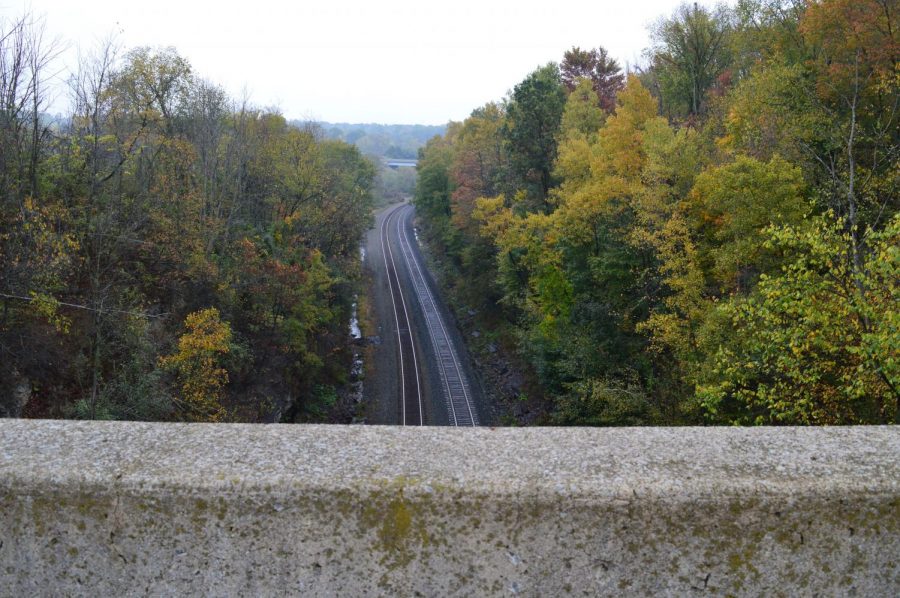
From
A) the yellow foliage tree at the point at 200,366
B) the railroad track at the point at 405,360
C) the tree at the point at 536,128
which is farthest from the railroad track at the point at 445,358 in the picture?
the yellow foliage tree at the point at 200,366

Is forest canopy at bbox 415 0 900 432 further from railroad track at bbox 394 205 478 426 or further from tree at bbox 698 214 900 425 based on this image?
railroad track at bbox 394 205 478 426

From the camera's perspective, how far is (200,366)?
1925 centimetres

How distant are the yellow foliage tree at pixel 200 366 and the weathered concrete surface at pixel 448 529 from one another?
1607 centimetres

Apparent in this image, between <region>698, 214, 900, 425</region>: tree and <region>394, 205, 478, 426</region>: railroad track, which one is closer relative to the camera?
<region>698, 214, 900, 425</region>: tree

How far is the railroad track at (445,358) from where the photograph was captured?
29.7m

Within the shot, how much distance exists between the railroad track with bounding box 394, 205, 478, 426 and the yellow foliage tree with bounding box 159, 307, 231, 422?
37.2 ft

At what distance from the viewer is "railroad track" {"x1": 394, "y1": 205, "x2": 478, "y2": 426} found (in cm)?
2966

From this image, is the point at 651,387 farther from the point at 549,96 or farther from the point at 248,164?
the point at 248,164

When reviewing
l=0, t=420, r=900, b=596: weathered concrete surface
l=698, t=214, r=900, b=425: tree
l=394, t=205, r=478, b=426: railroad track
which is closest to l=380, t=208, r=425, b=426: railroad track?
l=394, t=205, r=478, b=426: railroad track

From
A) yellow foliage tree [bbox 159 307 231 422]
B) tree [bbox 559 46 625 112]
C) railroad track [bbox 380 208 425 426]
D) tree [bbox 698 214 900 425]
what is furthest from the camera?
tree [bbox 559 46 625 112]

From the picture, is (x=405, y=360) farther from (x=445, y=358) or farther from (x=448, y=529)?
(x=448, y=529)

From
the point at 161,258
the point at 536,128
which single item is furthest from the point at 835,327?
the point at 536,128

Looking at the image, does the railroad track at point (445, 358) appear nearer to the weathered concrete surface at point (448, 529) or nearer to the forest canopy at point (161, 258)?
the forest canopy at point (161, 258)

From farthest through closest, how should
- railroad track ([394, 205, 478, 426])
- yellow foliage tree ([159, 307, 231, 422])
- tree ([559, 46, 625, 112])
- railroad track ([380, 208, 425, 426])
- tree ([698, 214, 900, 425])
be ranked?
tree ([559, 46, 625, 112]) → railroad track ([394, 205, 478, 426]) → railroad track ([380, 208, 425, 426]) → yellow foliage tree ([159, 307, 231, 422]) → tree ([698, 214, 900, 425])
